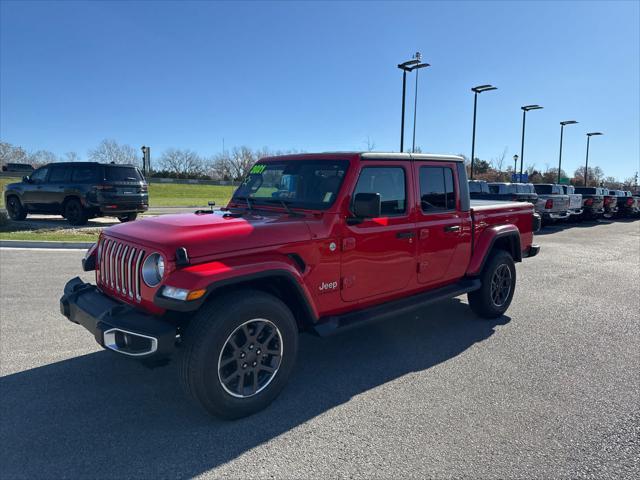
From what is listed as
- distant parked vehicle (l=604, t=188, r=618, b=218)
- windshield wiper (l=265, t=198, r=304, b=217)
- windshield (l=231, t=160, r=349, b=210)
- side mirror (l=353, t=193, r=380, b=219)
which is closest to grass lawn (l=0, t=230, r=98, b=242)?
windshield (l=231, t=160, r=349, b=210)

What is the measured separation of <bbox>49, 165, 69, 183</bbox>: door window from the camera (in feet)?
46.9

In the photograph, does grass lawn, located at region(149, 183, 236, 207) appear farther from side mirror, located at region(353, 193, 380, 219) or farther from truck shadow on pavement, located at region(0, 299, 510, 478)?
side mirror, located at region(353, 193, 380, 219)

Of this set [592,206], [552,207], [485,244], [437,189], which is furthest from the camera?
[592,206]

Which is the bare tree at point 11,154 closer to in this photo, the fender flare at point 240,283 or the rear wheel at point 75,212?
the rear wheel at point 75,212

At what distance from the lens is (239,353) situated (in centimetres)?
328

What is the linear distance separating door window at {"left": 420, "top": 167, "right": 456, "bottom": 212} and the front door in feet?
0.78

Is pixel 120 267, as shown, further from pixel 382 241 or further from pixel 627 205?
pixel 627 205

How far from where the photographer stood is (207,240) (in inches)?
125

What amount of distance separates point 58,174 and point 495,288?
544 inches

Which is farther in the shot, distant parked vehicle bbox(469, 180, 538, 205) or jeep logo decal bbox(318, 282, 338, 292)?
distant parked vehicle bbox(469, 180, 538, 205)

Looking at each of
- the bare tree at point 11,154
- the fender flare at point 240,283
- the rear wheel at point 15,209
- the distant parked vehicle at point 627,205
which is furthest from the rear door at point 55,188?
the bare tree at point 11,154

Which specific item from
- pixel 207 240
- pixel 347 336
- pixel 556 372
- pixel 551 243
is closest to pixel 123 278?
pixel 207 240

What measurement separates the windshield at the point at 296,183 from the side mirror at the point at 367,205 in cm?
25

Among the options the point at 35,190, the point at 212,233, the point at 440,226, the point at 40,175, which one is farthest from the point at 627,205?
the point at 212,233
